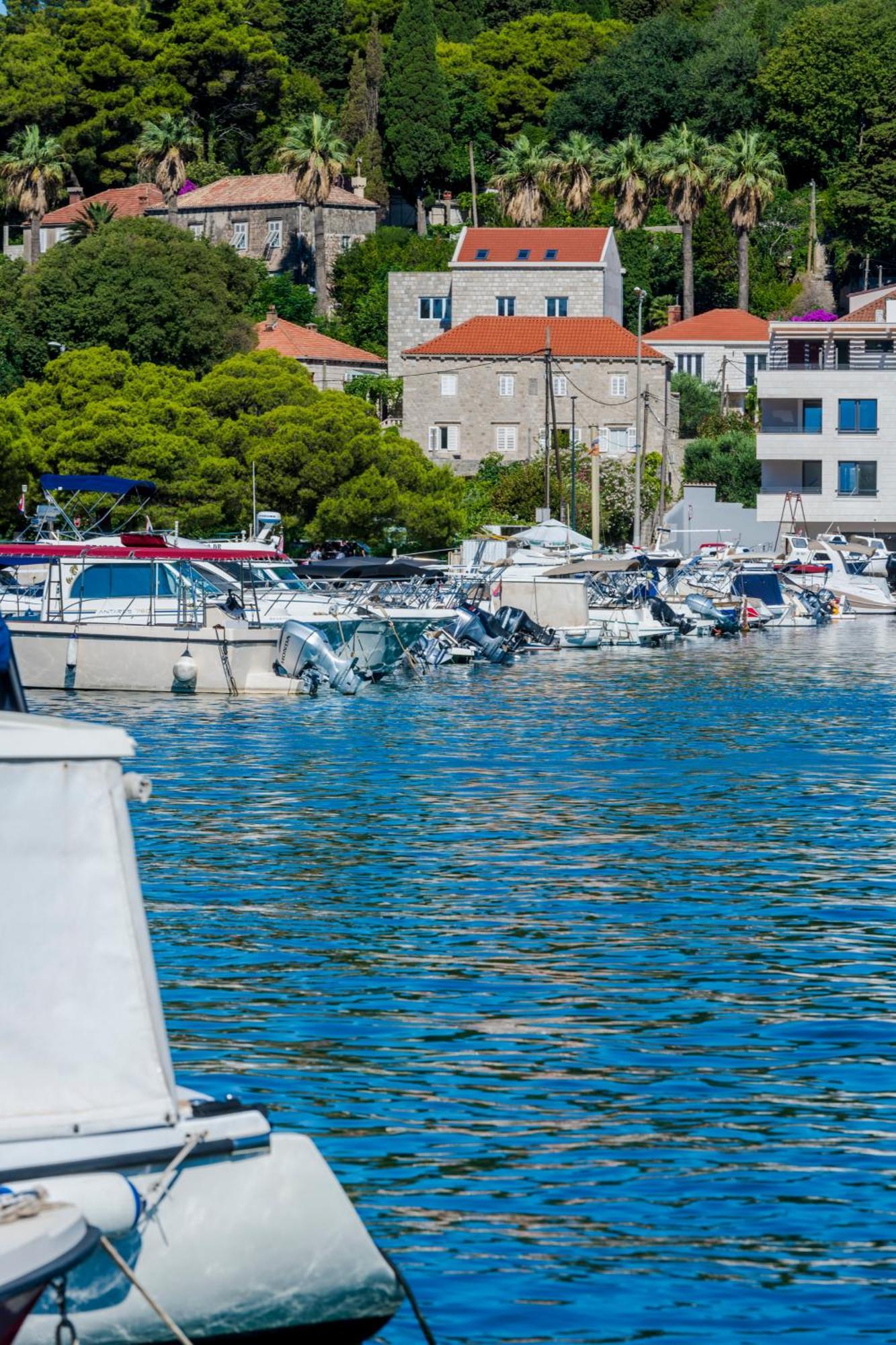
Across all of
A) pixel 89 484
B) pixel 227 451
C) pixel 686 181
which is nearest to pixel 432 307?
pixel 686 181

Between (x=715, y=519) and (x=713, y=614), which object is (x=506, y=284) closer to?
(x=715, y=519)

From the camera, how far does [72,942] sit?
26.3 ft

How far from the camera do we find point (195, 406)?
75500mm

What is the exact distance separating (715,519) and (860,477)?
6.93 meters

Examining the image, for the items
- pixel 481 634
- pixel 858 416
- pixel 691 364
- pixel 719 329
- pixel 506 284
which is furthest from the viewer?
pixel 691 364

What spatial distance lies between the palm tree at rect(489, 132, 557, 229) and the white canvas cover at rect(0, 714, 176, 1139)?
11452 centimetres

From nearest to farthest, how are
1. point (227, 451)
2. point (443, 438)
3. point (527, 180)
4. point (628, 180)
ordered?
point (227, 451) < point (443, 438) < point (628, 180) < point (527, 180)

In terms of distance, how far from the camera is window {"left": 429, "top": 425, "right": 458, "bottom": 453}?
331ft

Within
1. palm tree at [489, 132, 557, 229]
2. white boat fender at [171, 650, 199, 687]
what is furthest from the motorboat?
palm tree at [489, 132, 557, 229]

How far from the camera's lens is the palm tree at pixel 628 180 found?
392 feet

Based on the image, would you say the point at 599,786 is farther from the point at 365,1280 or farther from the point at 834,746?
the point at 365,1280

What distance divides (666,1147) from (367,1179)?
1647 mm

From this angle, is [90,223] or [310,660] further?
[90,223]

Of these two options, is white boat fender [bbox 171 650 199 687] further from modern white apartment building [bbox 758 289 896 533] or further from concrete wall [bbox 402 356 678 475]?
concrete wall [bbox 402 356 678 475]
